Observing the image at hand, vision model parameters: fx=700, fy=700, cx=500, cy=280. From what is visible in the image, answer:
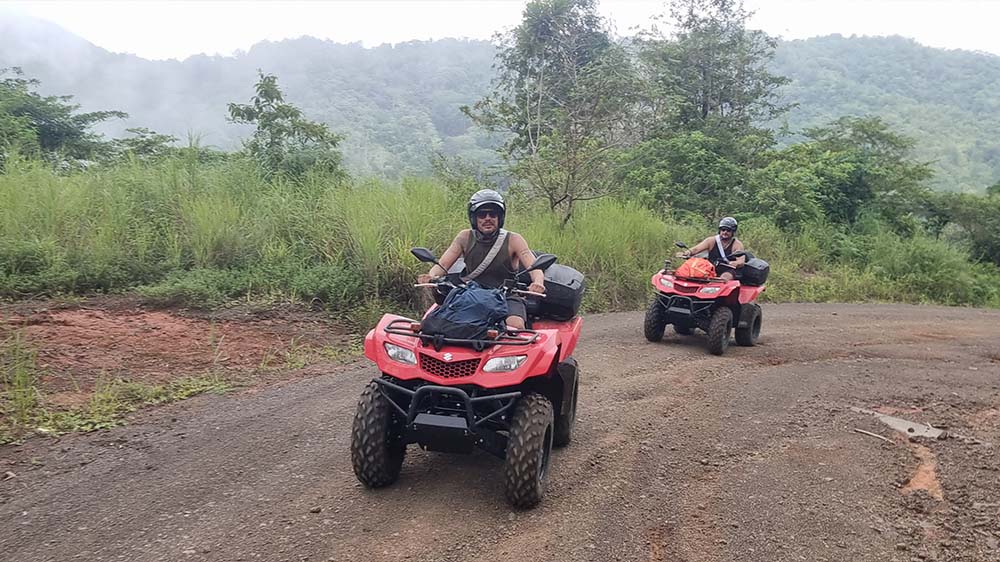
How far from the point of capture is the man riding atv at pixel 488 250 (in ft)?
15.4

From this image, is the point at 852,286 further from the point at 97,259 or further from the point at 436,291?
the point at 97,259

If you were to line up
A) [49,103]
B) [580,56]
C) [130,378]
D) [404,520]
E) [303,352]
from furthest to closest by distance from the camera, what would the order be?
[580,56] < [49,103] < [303,352] < [130,378] < [404,520]

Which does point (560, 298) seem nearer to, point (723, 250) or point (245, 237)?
point (723, 250)

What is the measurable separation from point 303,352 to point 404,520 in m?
3.90

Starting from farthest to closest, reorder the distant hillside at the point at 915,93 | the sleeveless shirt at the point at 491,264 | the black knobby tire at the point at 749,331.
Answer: the distant hillside at the point at 915,93, the black knobby tire at the point at 749,331, the sleeveless shirt at the point at 491,264

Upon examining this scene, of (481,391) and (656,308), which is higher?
(481,391)

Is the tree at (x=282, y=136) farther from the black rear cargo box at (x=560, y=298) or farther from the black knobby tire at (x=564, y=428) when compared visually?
the black knobby tire at (x=564, y=428)

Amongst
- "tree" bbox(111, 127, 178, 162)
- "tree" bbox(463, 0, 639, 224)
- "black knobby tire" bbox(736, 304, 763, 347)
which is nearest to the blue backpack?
"black knobby tire" bbox(736, 304, 763, 347)

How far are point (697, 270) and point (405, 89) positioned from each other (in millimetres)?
37936

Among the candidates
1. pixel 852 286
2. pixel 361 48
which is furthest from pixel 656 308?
pixel 361 48

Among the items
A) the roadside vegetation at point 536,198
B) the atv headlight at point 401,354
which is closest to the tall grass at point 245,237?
the roadside vegetation at point 536,198

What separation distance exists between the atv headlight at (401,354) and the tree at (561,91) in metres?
10.3

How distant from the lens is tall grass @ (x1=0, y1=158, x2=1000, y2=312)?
7.54m

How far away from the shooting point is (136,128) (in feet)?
41.2
